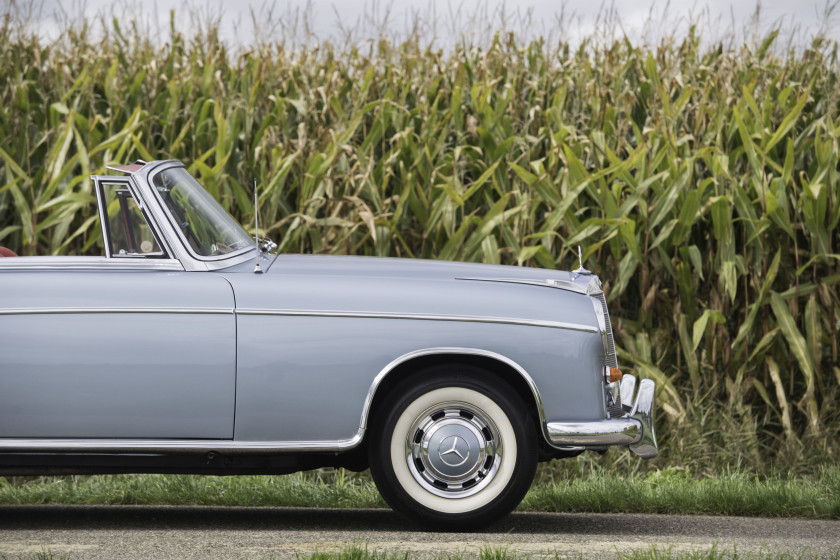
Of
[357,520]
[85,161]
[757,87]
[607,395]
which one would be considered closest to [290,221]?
[85,161]

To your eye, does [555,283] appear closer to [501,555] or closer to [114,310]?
[501,555]

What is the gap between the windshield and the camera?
541cm

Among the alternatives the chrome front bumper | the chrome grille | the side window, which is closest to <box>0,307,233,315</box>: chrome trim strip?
the side window

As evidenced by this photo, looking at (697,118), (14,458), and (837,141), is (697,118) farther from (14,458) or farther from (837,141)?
(14,458)

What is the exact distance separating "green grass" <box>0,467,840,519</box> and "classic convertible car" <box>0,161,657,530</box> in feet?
3.55

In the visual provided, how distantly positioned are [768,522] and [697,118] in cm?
339

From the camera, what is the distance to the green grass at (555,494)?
6.06 meters

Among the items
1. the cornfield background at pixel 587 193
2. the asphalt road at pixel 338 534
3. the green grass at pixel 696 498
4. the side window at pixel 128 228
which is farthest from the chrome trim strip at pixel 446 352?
the cornfield background at pixel 587 193

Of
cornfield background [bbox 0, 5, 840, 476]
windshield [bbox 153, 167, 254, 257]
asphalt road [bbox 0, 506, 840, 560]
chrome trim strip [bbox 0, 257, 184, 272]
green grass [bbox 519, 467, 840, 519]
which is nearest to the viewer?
asphalt road [bbox 0, 506, 840, 560]

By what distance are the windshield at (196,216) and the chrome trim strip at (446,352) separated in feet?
3.35

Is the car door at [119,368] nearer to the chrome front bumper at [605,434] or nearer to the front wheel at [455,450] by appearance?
the front wheel at [455,450]

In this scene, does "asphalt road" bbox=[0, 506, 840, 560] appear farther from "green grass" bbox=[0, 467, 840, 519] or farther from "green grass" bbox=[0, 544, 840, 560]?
"green grass" bbox=[0, 467, 840, 519]

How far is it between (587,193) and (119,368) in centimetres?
394

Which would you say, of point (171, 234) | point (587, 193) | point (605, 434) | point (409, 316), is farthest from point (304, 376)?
point (587, 193)
